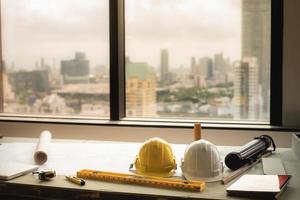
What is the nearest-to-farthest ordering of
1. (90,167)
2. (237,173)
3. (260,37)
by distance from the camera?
(237,173) → (90,167) → (260,37)

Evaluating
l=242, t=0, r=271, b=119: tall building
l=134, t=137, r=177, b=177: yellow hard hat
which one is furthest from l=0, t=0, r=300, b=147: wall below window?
l=134, t=137, r=177, b=177: yellow hard hat

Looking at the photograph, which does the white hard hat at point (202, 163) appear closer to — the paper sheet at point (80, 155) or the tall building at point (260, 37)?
the paper sheet at point (80, 155)

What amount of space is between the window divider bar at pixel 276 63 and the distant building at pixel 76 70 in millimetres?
1396

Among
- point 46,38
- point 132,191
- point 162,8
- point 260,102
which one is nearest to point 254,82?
point 260,102

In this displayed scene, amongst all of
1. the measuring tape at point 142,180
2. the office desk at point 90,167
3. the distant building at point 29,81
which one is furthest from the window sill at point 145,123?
the measuring tape at point 142,180

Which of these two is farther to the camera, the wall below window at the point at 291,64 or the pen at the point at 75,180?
the wall below window at the point at 291,64

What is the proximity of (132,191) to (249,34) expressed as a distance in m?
2.01

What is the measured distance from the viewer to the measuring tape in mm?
1498

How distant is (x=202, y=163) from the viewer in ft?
5.28

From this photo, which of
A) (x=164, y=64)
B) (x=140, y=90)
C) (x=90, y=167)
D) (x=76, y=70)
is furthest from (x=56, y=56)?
(x=90, y=167)

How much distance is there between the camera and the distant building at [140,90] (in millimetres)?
3395

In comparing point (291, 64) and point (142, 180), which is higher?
point (291, 64)

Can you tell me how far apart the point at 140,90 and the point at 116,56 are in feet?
1.05

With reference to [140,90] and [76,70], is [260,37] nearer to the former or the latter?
[140,90]
